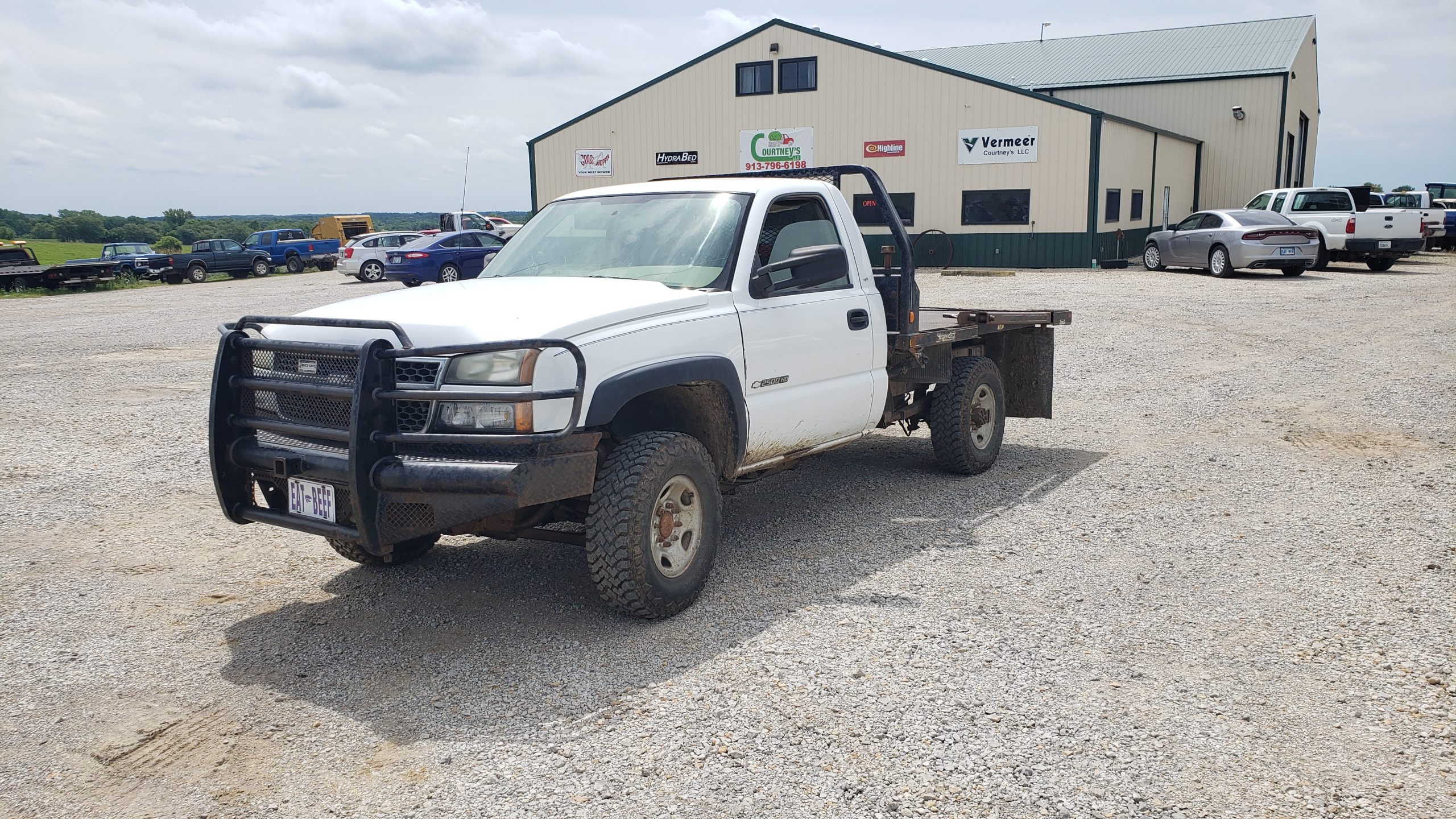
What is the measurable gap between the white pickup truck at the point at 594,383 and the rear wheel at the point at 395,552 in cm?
2

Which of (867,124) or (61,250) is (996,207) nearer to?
(867,124)

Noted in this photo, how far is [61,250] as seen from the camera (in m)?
61.8

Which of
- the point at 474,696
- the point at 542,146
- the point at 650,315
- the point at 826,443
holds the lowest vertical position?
the point at 474,696

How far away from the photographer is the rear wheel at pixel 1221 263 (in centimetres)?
2338

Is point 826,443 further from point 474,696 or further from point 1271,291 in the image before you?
point 1271,291

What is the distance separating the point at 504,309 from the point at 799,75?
28776 millimetres

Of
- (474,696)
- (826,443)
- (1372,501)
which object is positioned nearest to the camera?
(474,696)

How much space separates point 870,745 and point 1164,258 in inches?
960

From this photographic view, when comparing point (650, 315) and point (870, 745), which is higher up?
point (650, 315)

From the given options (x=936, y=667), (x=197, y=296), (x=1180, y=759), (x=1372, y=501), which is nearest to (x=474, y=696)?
(x=936, y=667)

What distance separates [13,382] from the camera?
12547 mm

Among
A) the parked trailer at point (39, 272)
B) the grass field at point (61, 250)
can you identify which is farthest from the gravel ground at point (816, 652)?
the grass field at point (61, 250)

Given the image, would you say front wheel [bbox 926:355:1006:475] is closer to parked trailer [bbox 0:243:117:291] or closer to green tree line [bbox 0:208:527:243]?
parked trailer [bbox 0:243:117:291]

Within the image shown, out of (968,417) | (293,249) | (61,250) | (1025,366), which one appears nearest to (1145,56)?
(293,249)
